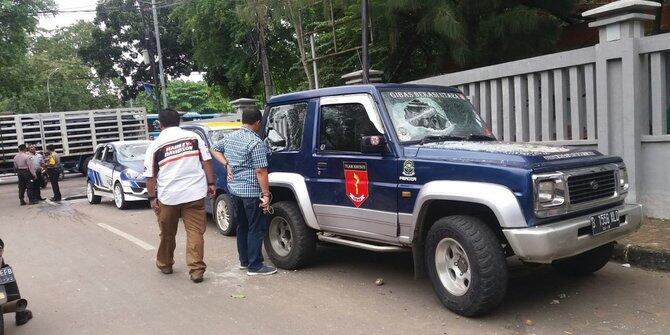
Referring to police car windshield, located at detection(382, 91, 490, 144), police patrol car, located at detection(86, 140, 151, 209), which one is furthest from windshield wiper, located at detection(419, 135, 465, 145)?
police patrol car, located at detection(86, 140, 151, 209)

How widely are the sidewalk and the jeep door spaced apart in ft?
8.94

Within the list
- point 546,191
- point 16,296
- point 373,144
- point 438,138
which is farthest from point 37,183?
point 546,191

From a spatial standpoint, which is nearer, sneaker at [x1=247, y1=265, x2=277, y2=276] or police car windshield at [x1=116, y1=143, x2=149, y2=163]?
sneaker at [x1=247, y1=265, x2=277, y2=276]

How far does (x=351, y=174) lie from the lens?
211 inches

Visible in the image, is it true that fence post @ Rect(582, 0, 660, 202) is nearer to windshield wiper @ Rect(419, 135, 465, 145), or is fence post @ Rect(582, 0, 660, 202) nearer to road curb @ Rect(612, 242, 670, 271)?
road curb @ Rect(612, 242, 670, 271)

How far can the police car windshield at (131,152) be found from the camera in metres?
12.9

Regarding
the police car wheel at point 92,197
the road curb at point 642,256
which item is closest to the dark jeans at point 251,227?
the road curb at point 642,256

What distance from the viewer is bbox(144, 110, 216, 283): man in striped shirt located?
5836 millimetres

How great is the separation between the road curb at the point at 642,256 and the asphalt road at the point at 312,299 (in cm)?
12

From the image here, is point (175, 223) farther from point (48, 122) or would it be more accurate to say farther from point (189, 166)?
point (48, 122)

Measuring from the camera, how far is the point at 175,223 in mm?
6012

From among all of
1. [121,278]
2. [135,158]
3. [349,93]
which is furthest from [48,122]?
[349,93]

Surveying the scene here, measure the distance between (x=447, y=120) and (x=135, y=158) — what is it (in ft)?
30.9

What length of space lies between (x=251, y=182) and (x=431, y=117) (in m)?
1.92
